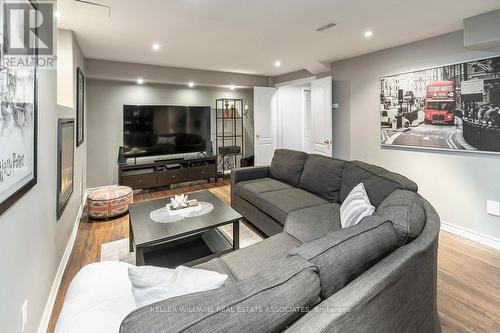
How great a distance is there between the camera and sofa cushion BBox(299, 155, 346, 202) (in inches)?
108

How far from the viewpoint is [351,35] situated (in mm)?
3125

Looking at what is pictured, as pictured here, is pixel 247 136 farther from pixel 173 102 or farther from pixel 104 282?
pixel 104 282

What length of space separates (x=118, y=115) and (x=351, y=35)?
4.18 metres

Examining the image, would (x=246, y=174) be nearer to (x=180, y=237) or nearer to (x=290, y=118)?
(x=180, y=237)

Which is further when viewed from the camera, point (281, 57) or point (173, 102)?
point (173, 102)

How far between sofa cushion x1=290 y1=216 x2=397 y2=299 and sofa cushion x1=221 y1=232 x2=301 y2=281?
18.3 inches

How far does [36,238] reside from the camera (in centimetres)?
152

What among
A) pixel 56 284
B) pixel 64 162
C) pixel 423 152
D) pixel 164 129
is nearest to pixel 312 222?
pixel 56 284

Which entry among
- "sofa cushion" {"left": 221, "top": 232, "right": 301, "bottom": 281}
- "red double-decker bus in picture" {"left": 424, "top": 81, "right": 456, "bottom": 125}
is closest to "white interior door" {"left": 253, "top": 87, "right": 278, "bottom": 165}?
"red double-decker bus in picture" {"left": 424, "top": 81, "right": 456, "bottom": 125}

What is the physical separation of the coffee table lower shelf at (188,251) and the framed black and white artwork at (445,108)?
2818mm

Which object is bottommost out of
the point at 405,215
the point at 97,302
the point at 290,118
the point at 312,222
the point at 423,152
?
the point at 97,302

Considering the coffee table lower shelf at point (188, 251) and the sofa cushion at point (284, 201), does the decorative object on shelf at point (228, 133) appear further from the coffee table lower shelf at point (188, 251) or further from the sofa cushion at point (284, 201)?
the coffee table lower shelf at point (188, 251)

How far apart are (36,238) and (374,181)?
8.23ft

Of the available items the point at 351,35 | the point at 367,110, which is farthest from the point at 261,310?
the point at 367,110
